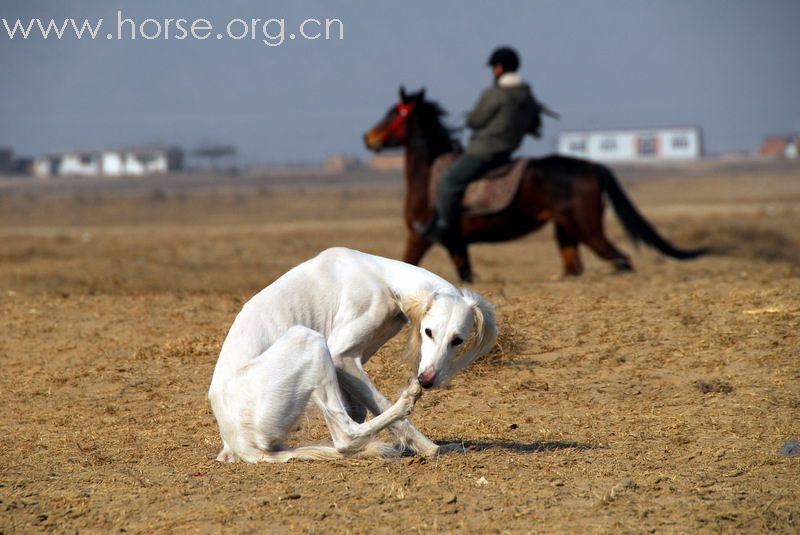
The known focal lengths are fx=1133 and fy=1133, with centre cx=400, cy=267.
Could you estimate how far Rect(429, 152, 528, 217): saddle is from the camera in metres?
12.1

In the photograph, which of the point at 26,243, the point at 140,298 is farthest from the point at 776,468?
the point at 26,243

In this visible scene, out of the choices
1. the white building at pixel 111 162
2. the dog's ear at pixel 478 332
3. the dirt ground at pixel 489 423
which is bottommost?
the white building at pixel 111 162

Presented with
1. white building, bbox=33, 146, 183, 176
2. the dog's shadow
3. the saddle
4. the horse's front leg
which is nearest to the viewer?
the dog's shadow

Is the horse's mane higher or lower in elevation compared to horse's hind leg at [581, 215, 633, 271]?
higher

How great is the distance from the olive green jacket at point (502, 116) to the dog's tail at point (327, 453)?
728 centimetres

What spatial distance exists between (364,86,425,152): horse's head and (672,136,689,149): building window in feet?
330

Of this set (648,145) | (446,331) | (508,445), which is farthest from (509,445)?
(648,145)

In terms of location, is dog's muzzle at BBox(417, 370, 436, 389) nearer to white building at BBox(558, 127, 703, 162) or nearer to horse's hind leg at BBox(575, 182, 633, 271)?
horse's hind leg at BBox(575, 182, 633, 271)

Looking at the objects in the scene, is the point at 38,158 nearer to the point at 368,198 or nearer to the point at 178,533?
the point at 368,198

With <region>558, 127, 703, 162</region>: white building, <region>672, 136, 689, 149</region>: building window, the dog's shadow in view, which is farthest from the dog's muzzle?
<region>672, 136, 689, 149</region>: building window

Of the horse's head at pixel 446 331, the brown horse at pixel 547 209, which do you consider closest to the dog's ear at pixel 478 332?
the horse's head at pixel 446 331

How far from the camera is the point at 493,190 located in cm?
1219

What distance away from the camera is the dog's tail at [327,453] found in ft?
17.6

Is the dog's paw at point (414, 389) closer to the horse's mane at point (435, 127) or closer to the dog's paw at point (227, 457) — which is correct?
the dog's paw at point (227, 457)
